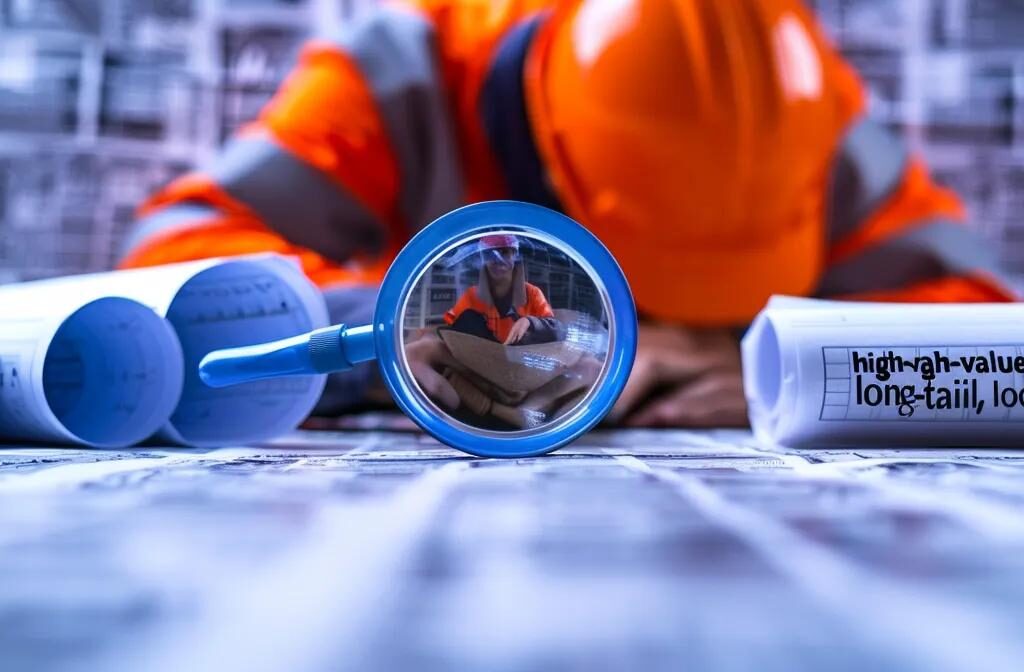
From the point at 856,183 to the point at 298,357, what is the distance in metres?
0.91

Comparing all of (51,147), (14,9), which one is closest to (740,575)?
(51,147)

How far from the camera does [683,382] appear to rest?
92 cm

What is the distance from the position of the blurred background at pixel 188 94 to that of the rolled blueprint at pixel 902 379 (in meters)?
1.10

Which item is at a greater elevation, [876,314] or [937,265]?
[937,265]

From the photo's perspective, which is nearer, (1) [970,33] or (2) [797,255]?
(2) [797,255]

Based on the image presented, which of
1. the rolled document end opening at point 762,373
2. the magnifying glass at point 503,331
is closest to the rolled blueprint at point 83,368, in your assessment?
the magnifying glass at point 503,331

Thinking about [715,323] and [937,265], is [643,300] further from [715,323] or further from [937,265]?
[937,265]

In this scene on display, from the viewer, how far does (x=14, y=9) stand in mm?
1405

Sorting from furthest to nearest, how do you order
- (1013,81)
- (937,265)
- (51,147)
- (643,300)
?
(1013,81)
(51,147)
(937,265)
(643,300)

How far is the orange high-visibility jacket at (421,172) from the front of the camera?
1.03m

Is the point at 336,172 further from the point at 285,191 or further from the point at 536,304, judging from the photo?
the point at 536,304

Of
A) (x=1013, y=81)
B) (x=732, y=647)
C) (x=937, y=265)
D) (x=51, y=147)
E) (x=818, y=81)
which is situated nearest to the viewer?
(x=732, y=647)

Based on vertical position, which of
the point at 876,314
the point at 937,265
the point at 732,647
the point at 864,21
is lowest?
the point at 732,647

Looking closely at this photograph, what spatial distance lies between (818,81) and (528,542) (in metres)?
0.73
